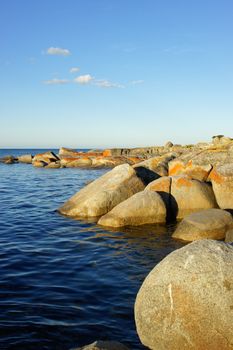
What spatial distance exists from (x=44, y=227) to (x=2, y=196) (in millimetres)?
9338

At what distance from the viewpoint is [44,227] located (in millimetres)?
13852

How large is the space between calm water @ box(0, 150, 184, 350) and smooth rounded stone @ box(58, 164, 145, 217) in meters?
0.80

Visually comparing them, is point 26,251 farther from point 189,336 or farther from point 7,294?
point 189,336

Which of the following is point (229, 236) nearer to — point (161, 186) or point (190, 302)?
point (161, 186)

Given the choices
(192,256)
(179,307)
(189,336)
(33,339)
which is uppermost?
(192,256)

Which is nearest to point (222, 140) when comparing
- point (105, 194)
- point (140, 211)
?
point (105, 194)

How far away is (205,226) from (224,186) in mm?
3328

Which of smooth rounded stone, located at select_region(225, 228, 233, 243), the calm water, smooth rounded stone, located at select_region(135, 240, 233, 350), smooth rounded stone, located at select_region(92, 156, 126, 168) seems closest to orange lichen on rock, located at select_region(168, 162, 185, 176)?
the calm water

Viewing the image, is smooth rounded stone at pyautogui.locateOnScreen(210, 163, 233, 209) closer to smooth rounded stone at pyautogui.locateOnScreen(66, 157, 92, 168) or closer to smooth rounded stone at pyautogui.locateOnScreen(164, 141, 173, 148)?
smooth rounded stone at pyautogui.locateOnScreen(66, 157, 92, 168)

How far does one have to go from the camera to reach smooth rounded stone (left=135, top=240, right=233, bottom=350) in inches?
199

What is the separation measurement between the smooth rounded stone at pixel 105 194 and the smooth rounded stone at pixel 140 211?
4.62 feet

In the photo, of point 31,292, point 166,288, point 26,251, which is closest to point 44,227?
point 26,251

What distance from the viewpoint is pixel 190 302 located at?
5.15 meters

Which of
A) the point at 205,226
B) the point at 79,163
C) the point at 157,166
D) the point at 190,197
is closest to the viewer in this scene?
the point at 205,226
